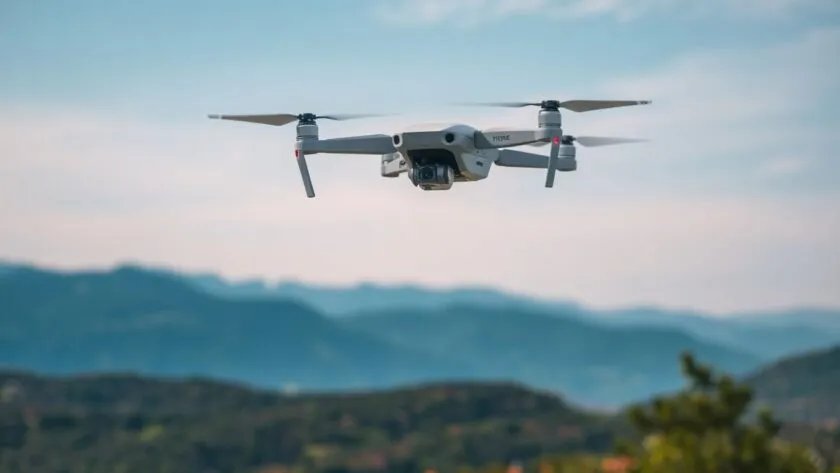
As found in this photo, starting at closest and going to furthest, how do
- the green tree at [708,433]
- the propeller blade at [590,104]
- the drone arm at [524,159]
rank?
the propeller blade at [590,104] → the drone arm at [524,159] → the green tree at [708,433]

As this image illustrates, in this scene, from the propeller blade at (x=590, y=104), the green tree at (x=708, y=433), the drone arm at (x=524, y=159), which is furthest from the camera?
the green tree at (x=708, y=433)

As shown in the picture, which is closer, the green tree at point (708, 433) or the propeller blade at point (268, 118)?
the propeller blade at point (268, 118)

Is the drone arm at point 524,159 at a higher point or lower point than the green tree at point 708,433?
higher

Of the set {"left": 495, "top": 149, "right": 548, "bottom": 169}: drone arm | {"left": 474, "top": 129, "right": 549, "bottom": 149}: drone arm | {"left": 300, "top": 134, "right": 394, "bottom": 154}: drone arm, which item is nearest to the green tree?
{"left": 495, "top": 149, "right": 548, "bottom": 169}: drone arm

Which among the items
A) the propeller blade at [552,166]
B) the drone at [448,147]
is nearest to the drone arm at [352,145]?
the drone at [448,147]

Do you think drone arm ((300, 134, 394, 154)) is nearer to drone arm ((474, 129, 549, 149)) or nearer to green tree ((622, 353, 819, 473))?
drone arm ((474, 129, 549, 149))

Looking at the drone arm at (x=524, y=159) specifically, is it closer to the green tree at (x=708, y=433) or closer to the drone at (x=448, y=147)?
the drone at (x=448, y=147)
